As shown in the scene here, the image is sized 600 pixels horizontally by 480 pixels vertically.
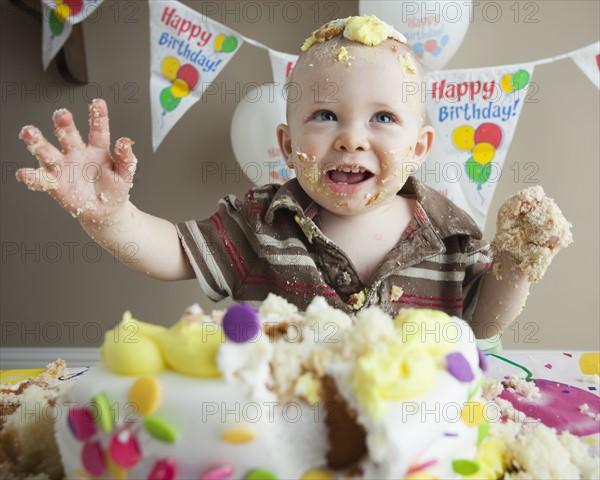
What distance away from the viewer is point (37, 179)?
682 mm

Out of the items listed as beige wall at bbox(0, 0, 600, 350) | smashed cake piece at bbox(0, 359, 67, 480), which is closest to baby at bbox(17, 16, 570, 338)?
smashed cake piece at bbox(0, 359, 67, 480)

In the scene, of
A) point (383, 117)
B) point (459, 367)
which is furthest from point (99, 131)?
point (459, 367)

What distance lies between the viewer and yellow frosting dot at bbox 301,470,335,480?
453 millimetres

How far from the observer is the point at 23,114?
6.50 feet

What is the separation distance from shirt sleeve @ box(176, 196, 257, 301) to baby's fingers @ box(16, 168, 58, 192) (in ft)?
0.94

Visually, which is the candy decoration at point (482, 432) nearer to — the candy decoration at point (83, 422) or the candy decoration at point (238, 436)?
the candy decoration at point (238, 436)

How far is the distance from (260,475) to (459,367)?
0.63 ft

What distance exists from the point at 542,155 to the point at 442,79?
19.9 inches

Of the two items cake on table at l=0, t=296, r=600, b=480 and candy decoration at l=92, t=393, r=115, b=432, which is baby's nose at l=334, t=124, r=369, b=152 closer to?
cake on table at l=0, t=296, r=600, b=480

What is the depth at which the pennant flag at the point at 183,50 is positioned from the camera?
163 centimetres

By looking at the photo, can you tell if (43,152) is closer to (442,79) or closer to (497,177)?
(442,79)

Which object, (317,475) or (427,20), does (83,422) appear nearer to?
(317,475)

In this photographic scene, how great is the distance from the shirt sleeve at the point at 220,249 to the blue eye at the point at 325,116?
0.24m

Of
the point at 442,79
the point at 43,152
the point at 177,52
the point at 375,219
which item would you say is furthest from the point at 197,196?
the point at 43,152
